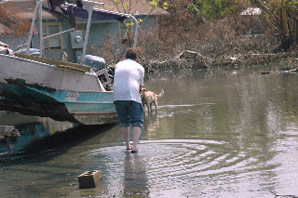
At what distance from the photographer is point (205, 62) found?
34.9 meters

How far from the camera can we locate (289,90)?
66.1ft

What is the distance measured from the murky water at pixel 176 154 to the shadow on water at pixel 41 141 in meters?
0.02

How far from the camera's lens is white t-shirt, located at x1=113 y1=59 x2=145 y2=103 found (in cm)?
1109

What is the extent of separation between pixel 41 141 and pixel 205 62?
2208 centimetres

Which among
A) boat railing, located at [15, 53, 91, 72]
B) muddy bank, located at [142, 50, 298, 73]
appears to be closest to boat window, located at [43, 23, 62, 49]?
muddy bank, located at [142, 50, 298, 73]

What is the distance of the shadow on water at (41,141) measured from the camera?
11584mm

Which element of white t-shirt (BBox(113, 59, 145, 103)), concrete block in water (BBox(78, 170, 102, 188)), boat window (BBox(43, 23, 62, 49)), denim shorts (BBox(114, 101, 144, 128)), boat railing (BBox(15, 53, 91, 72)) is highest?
boat window (BBox(43, 23, 62, 49))

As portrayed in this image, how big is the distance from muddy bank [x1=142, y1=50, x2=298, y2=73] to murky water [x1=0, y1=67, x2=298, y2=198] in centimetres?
1621

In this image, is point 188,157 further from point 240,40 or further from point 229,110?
point 240,40

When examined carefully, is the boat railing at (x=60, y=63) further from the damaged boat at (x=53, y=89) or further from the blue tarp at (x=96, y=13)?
the blue tarp at (x=96, y=13)

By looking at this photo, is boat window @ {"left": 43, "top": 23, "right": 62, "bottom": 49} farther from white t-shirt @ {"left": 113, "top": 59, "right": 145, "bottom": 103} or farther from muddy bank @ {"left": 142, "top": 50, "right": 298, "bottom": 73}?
white t-shirt @ {"left": 113, "top": 59, "right": 145, "bottom": 103}

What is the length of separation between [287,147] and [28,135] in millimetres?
6309

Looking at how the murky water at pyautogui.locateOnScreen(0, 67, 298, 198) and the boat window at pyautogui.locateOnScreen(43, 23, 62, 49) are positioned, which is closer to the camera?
the murky water at pyautogui.locateOnScreen(0, 67, 298, 198)

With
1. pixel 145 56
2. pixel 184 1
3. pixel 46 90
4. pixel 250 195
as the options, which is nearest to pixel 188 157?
pixel 250 195
